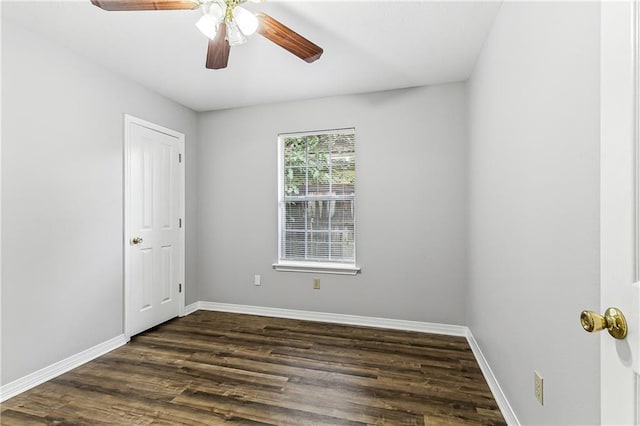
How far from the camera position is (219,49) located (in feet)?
6.33

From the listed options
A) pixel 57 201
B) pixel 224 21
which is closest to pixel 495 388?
pixel 224 21

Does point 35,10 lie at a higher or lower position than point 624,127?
higher

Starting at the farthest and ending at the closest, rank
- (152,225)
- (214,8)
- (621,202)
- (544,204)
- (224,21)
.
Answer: (152,225)
(224,21)
(214,8)
(544,204)
(621,202)

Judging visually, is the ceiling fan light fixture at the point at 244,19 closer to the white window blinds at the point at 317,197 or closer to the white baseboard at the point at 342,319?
the white window blinds at the point at 317,197

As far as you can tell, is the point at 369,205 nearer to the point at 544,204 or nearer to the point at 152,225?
the point at 544,204

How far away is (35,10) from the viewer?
202 centimetres

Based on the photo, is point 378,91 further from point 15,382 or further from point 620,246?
point 15,382

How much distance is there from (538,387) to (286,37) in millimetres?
2230

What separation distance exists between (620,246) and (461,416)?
1633 mm

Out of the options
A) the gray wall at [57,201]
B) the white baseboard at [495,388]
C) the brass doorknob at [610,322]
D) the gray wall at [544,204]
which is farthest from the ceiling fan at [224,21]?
the white baseboard at [495,388]

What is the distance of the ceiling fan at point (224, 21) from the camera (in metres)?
1.64

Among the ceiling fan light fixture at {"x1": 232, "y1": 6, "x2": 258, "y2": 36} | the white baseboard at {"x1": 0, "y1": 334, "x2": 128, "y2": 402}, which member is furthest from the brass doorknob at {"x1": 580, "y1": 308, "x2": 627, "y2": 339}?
the white baseboard at {"x1": 0, "y1": 334, "x2": 128, "y2": 402}

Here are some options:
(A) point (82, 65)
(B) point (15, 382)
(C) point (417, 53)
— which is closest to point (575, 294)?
(C) point (417, 53)

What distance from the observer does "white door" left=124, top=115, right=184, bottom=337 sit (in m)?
3.01
